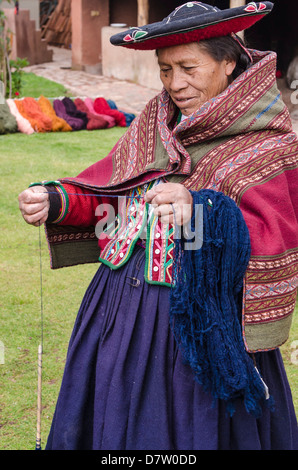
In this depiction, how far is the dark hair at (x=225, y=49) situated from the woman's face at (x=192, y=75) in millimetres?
17

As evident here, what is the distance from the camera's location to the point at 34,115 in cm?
1012

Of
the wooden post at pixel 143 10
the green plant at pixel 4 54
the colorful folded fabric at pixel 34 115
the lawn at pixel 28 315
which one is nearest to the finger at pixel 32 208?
the lawn at pixel 28 315

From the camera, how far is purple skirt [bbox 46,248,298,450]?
211cm

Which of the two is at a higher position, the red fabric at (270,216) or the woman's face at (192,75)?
the woman's face at (192,75)

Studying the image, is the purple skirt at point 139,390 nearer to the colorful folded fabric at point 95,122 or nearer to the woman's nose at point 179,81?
the woman's nose at point 179,81

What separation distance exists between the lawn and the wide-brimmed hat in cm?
204

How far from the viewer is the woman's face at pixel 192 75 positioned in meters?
2.13

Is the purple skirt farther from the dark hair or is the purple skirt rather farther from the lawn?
the lawn

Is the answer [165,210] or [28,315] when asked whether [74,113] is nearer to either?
[28,315]

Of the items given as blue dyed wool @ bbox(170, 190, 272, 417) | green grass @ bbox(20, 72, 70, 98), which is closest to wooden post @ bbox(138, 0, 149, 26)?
green grass @ bbox(20, 72, 70, 98)

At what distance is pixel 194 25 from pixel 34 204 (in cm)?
83

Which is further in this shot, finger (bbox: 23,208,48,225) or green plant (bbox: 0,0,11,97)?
green plant (bbox: 0,0,11,97)
